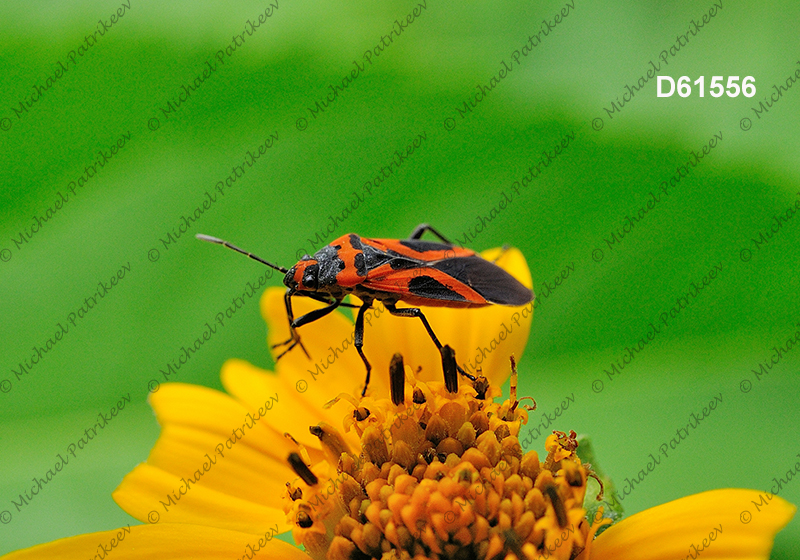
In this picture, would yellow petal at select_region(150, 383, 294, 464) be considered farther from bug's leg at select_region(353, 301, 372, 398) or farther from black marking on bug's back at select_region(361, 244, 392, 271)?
black marking on bug's back at select_region(361, 244, 392, 271)

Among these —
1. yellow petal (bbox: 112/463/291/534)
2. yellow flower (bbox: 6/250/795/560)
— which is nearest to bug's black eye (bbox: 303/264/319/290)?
yellow flower (bbox: 6/250/795/560)

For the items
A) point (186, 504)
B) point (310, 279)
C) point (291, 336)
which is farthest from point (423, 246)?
point (186, 504)

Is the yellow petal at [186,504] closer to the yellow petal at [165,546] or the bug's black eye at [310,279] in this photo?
the yellow petal at [165,546]

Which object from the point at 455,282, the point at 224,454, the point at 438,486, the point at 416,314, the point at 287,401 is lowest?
the point at 224,454

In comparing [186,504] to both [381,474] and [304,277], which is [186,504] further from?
[304,277]


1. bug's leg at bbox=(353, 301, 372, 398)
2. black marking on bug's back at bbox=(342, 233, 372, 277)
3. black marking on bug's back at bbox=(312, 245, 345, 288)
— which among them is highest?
black marking on bug's back at bbox=(342, 233, 372, 277)

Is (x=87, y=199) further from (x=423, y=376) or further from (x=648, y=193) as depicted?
(x=648, y=193)
